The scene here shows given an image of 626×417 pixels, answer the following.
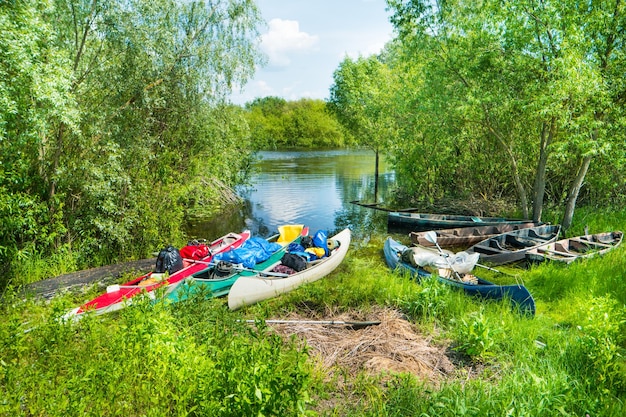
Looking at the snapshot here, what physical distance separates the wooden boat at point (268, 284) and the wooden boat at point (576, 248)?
5.60 meters

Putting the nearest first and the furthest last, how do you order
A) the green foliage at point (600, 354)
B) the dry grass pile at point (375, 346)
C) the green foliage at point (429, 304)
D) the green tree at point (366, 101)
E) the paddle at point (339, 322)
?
the green foliage at point (600, 354)
the dry grass pile at point (375, 346)
the paddle at point (339, 322)
the green foliage at point (429, 304)
the green tree at point (366, 101)

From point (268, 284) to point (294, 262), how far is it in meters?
1.52

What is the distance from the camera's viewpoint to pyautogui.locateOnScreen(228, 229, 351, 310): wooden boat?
796 cm

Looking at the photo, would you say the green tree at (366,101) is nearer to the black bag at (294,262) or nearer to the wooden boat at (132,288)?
the black bag at (294,262)

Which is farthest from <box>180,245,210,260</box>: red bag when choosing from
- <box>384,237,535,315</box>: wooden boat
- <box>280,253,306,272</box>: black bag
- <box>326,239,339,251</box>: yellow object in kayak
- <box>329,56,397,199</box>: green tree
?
<box>329,56,397,199</box>: green tree

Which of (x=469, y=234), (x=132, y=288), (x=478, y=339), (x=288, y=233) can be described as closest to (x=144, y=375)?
(x=478, y=339)

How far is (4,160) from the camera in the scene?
8.01 meters

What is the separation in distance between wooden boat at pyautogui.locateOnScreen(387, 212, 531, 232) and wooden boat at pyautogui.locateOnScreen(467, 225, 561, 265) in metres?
2.17

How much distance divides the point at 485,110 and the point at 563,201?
5.47 metres

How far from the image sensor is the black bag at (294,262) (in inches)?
383

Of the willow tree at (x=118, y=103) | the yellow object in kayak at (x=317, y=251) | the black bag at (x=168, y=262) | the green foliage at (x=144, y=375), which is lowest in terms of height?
the yellow object in kayak at (x=317, y=251)

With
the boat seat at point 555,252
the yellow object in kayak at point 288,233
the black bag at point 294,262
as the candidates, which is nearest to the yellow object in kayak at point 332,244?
the yellow object in kayak at point 288,233

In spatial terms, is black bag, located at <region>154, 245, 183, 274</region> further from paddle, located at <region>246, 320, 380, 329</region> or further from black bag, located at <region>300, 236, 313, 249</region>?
black bag, located at <region>300, 236, 313, 249</region>

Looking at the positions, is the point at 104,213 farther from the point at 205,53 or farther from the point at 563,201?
the point at 563,201
